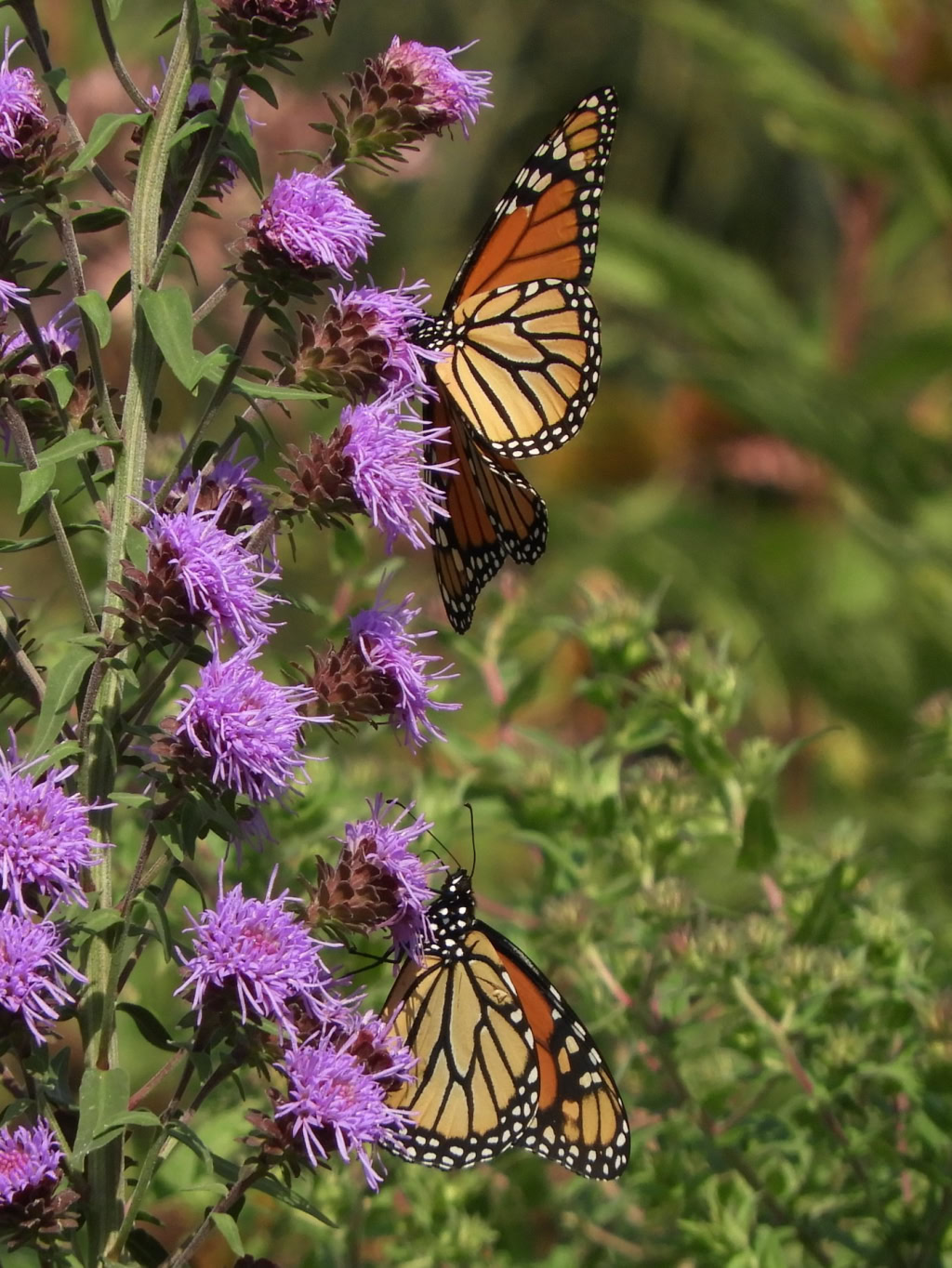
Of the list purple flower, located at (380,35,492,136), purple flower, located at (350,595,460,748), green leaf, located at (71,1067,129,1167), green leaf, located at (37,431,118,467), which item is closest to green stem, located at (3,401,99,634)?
green leaf, located at (37,431,118,467)

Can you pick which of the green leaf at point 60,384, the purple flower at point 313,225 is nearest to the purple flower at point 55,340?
the green leaf at point 60,384

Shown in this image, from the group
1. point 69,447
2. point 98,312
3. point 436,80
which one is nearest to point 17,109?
point 98,312

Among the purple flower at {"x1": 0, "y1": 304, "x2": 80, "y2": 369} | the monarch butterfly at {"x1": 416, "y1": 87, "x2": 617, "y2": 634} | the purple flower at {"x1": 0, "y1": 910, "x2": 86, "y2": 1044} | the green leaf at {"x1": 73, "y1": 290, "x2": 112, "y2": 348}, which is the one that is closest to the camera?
the purple flower at {"x1": 0, "y1": 910, "x2": 86, "y2": 1044}

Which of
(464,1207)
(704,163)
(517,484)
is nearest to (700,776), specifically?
(517,484)

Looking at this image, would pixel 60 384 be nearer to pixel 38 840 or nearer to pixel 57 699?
pixel 57 699

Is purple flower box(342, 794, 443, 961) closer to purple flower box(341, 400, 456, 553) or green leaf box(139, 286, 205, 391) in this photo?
purple flower box(341, 400, 456, 553)

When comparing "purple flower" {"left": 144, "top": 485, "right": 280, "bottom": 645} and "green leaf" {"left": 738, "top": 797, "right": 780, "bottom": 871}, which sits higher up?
"purple flower" {"left": 144, "top": 485, "right": 280, "bottom": 645}

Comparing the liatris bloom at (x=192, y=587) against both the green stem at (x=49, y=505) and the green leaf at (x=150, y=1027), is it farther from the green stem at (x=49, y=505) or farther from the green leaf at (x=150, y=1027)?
the green leaf at (x=150, y=1027)
